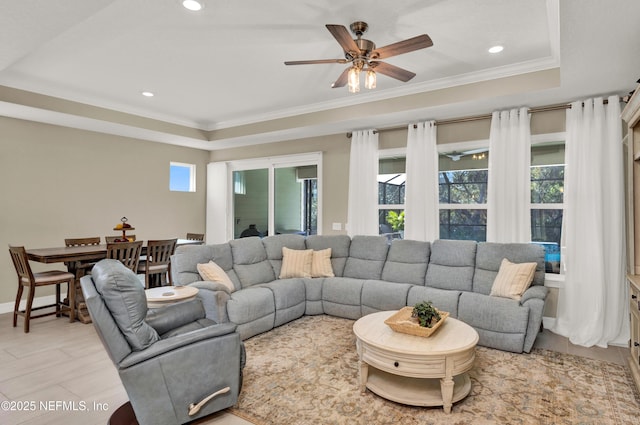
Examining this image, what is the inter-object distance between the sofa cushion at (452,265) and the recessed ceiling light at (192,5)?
361cm

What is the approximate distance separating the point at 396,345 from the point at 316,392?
73 centimetres

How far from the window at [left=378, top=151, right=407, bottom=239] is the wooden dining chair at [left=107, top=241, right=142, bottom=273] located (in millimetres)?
3403

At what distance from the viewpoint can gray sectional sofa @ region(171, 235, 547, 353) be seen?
3.57 m

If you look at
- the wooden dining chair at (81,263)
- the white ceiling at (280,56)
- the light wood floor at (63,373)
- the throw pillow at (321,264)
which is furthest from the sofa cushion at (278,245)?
the wooden dining chair at (81,263)

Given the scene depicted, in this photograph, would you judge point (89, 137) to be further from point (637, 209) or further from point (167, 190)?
point (637, 209)

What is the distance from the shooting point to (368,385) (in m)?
2.73

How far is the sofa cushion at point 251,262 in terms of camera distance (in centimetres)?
445

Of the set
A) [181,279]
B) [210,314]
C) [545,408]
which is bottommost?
[545,408]

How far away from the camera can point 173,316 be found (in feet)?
9.05

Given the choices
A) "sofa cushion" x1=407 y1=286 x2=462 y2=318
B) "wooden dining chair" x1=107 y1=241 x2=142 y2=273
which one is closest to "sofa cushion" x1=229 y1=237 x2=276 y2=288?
"wooden dining chair" x1=107 y1=241 x2=142 y2=273

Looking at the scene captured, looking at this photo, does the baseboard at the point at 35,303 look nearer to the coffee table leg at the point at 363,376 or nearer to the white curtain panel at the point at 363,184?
the white curtain panel at the point at 363,184

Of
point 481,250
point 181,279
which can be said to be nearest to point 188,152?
point 181,279

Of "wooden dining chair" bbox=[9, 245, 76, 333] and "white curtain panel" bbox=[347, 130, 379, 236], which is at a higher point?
"white curtain panel" bbox=[347, 130, 379, 236]

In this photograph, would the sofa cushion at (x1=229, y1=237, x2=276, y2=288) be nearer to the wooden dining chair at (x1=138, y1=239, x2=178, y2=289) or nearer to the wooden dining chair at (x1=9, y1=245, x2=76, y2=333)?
the wooden dining chair at (x1=138, y1=239, x2=178, y2=289)
